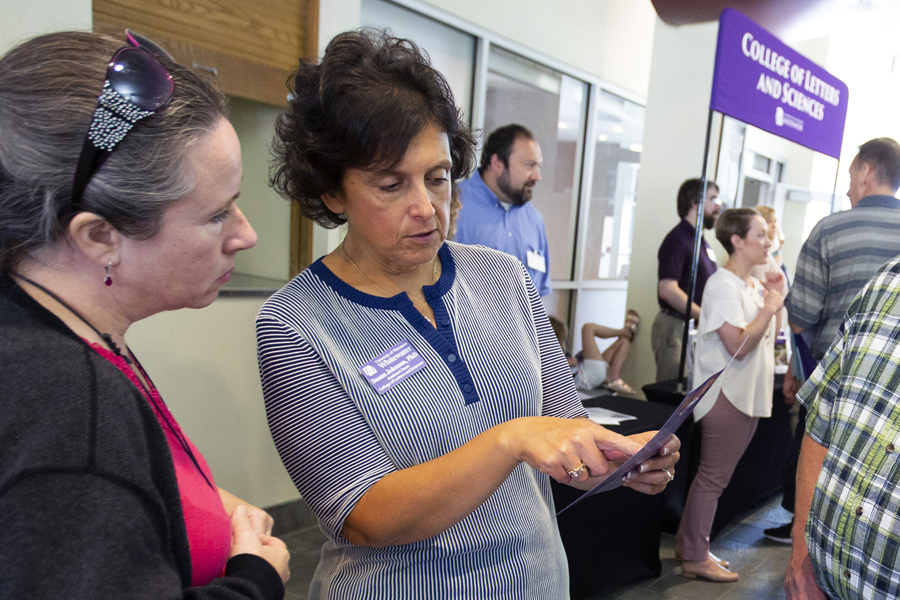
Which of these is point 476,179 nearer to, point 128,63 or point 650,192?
point 650,192

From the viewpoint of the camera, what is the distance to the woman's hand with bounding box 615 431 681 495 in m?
0.92

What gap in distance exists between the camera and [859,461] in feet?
3.57

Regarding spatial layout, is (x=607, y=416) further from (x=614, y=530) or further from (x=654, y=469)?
(x=654, y=469)

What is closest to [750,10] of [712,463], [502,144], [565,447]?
[502,144]

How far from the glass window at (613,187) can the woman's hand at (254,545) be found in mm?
5307

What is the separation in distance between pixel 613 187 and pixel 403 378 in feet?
18.0

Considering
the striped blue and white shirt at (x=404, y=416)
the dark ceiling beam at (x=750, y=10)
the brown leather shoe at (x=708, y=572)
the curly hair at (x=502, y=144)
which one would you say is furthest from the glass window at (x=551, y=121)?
the striped blue and white shirt at (x=404, y=416)

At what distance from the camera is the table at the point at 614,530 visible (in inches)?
100.0

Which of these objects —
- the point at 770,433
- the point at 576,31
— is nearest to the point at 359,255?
the point at 770,433

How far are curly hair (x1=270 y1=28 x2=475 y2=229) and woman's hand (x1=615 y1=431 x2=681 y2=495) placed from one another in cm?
59

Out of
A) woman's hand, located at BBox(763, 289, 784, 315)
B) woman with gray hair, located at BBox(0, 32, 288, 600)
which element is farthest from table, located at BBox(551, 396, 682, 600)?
woman with gray hair, located at BBox(0, 32, 288, 600)

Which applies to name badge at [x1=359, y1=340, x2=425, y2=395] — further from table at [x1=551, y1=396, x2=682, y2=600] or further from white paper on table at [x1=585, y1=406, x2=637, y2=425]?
white paper on table at [x1=585, y1=406, x2=637, y2=425]

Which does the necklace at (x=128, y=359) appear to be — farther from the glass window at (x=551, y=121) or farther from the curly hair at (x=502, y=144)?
the glass window at (x=551, y=121)

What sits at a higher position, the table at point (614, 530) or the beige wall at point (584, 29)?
the beige wall at point (584, 29)
